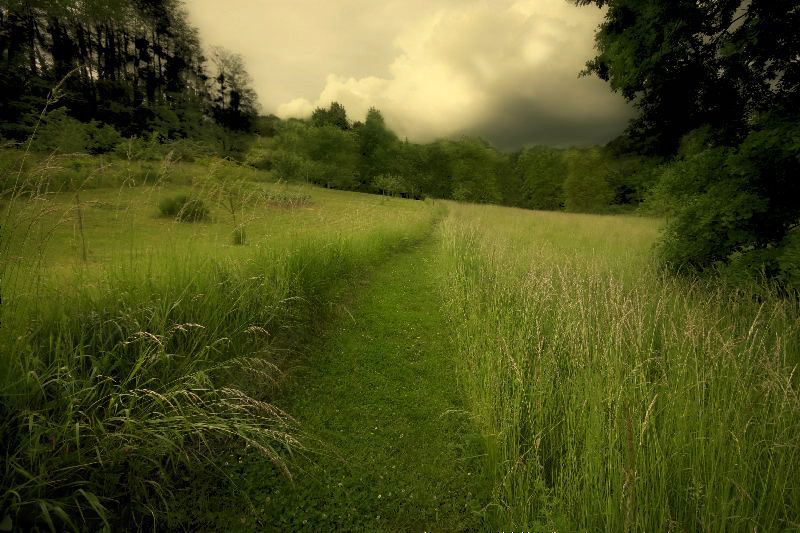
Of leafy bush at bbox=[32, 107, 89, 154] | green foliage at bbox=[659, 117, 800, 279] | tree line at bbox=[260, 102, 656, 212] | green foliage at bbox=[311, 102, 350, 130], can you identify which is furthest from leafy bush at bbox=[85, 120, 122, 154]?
green foliage at bbox=[311, 102, 350, 130]

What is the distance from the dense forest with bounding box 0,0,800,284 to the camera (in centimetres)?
469

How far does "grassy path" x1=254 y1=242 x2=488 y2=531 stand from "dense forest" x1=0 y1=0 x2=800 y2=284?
3.36 metres

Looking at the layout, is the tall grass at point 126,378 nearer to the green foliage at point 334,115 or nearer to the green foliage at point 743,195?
the green foliage at point 743,195

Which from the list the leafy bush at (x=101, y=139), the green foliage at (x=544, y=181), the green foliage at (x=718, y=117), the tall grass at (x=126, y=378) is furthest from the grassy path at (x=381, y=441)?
the green foliage at (x=544, y=181)

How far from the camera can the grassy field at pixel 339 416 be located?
200cm

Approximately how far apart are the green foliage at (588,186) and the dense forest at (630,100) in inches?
983

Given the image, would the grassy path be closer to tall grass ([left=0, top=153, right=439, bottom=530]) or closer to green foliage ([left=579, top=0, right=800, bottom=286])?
tall grass ([left=0, top=153, right=439, bottom=530])

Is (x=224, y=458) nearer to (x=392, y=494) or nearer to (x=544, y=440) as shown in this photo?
(x=392, y=494)

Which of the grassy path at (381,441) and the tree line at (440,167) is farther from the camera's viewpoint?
the tree line at (440,167)

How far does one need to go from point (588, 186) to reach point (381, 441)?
197 feet

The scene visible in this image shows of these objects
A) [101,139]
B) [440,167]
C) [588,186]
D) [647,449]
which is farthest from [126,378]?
[440,167]

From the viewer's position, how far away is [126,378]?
263 centimetres

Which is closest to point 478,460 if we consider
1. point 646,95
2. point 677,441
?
point 677,441

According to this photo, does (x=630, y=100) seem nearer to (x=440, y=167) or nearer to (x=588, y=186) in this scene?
(x=588, y=186)
